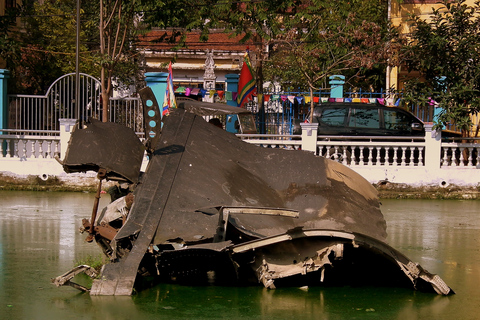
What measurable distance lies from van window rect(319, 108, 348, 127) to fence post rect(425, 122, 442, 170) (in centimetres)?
213

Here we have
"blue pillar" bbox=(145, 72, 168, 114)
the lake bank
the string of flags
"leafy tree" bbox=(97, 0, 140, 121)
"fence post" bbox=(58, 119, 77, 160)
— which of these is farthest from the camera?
the string of flags

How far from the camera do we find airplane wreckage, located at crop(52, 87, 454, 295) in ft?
18.6

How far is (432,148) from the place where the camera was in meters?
14.2

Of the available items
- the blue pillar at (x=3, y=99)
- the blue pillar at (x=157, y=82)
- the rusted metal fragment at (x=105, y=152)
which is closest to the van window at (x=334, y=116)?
the blue pillar at (x=157, y=82)

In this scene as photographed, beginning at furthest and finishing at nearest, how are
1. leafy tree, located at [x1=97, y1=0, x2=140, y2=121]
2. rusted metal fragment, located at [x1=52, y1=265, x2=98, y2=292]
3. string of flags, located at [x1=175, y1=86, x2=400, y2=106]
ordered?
string of flags, located at [x1=175, y1=86, x2=400, y2=106] → leafy tree, located at [x1=97, y1=0, x2=140, y2=121] → rusted metal fragment, located at [x1=52, y1=265, x2=98, y2=292]

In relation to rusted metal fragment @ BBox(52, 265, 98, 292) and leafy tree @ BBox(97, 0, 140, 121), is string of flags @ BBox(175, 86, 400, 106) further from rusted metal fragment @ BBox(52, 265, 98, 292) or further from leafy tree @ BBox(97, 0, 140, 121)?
rusted metal fragment @ BBox(52, 265, 98, 292)

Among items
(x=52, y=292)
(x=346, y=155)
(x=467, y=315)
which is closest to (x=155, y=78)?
(x=346, y=155)

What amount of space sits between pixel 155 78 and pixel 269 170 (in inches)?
391

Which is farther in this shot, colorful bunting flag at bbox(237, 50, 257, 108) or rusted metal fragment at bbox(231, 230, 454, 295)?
colorful bunting flag at bbox(237, 50, 257, 108)

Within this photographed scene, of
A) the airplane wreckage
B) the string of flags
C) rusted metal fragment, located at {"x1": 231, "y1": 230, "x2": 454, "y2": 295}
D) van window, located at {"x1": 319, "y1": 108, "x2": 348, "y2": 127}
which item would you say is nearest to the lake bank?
van window, located at {"x1": 319, "y1": 108, "x2": 348, "y2": 127}

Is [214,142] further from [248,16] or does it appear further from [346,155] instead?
[248,16]

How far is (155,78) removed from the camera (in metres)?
16.4

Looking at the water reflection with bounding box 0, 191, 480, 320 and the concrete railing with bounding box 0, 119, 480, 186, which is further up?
the concrete railing with bounding box 0, 119, 480, 186

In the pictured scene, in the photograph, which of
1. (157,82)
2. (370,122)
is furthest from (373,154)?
(157,82)
